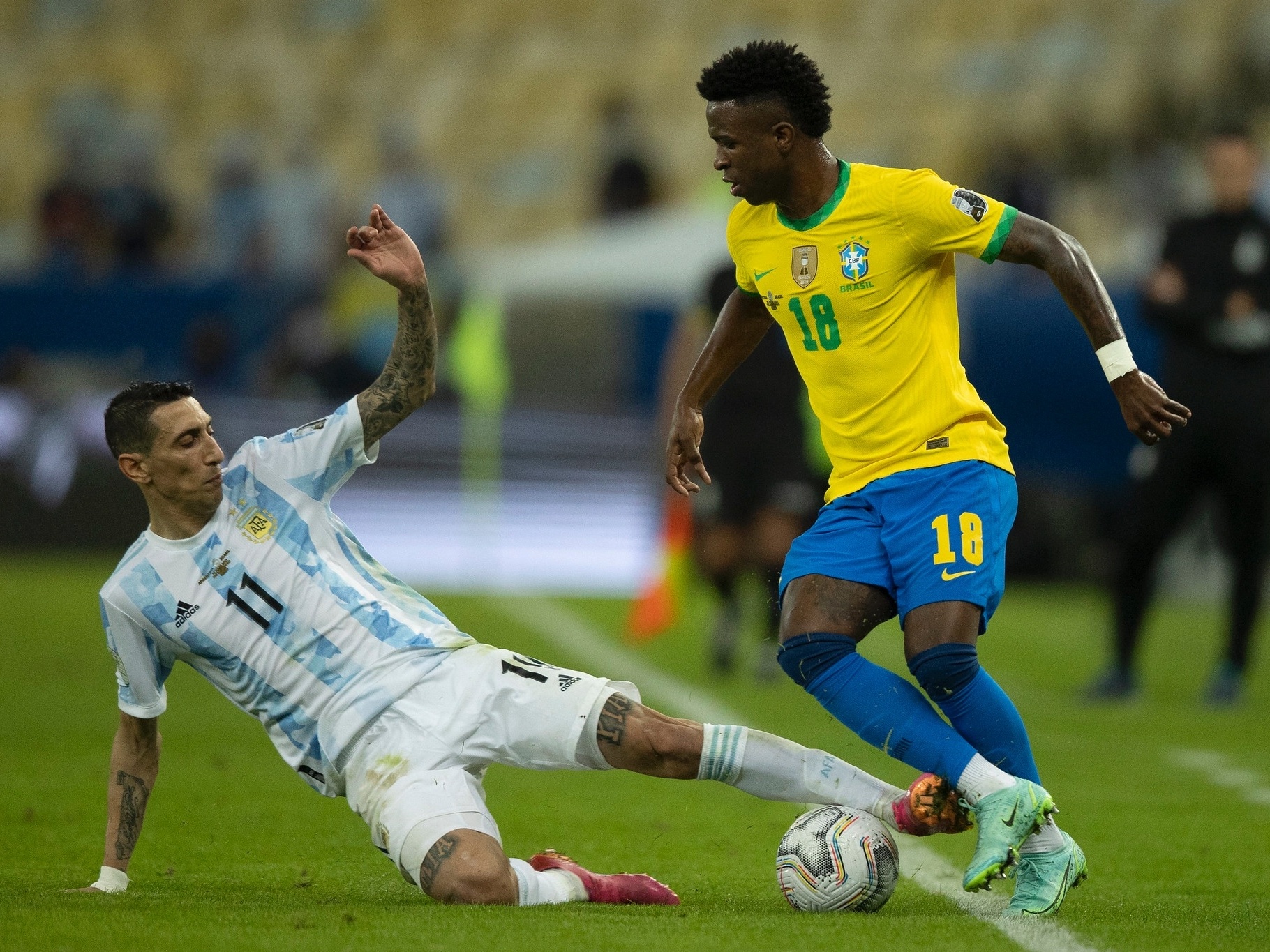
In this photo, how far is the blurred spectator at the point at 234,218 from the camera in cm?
1911

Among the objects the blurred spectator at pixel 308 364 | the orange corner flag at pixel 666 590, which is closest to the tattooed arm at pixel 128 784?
the orange corner flag at pixel 666 590

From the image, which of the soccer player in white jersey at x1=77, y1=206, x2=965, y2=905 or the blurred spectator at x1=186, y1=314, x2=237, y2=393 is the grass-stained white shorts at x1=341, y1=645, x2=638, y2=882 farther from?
the blurred spectator at x1=186, y1=314, x2=237, y2=393

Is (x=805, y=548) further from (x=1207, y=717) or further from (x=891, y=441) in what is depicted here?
(x=1207, y=717)

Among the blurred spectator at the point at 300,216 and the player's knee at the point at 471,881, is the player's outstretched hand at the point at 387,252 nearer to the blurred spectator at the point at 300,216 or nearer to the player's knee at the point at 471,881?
the player's knee at the point at 471,881

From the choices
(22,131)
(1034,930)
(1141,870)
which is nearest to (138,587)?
(1034,930)

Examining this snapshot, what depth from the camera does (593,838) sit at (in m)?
5.74

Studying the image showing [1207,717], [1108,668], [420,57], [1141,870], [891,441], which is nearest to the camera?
[891,441]

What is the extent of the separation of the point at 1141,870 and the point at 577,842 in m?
1.63

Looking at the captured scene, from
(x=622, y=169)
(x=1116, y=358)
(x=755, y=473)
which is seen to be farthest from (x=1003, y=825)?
(x=622, y=169)

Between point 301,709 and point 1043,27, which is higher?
point 1043,27

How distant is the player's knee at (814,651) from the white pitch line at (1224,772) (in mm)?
2630

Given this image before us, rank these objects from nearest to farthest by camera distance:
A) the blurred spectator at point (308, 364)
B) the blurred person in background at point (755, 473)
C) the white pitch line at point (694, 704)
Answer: the white pitch line at point (694, 704) → the blurred person in background at point (755, 473) → the blurred spectator at point (308, 364)

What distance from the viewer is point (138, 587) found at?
4.64m

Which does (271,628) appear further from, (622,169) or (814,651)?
(622,169)
